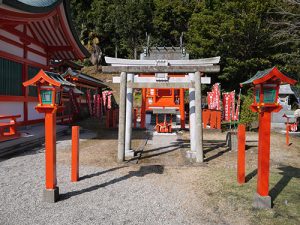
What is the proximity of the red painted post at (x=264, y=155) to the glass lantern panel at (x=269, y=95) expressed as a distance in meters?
0.19

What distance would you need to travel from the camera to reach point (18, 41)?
35.2 feet

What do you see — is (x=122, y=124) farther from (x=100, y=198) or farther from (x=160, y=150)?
(x=100, y=198)

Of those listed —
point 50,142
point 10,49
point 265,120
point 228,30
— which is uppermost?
point 228,30

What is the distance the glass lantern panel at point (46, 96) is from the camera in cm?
423

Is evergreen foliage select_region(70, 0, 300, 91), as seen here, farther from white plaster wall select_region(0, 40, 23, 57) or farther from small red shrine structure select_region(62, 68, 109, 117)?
white plaster wall select_region(0, 40, 23, 57)

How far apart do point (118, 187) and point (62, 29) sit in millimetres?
9733

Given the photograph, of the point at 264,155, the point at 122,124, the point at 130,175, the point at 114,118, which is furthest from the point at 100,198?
the point at 114,118

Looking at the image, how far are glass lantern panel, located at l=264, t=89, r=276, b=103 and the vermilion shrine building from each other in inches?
265

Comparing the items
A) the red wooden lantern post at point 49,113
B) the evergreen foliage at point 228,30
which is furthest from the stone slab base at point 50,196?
the evergreen foliage at point 228,30

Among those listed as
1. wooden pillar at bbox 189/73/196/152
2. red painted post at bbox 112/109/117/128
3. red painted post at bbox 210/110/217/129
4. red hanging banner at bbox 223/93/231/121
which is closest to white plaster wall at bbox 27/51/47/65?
red painted post at bbox 112/109/117/128

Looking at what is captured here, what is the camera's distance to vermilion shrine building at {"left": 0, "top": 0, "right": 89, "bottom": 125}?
28.6 ft

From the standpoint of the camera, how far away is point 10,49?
33.1ft

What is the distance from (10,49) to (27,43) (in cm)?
135

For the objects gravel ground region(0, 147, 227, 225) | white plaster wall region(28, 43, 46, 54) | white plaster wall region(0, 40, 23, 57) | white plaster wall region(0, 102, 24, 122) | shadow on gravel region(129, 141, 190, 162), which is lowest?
gravel ground region(0, 147, 227, 225)
